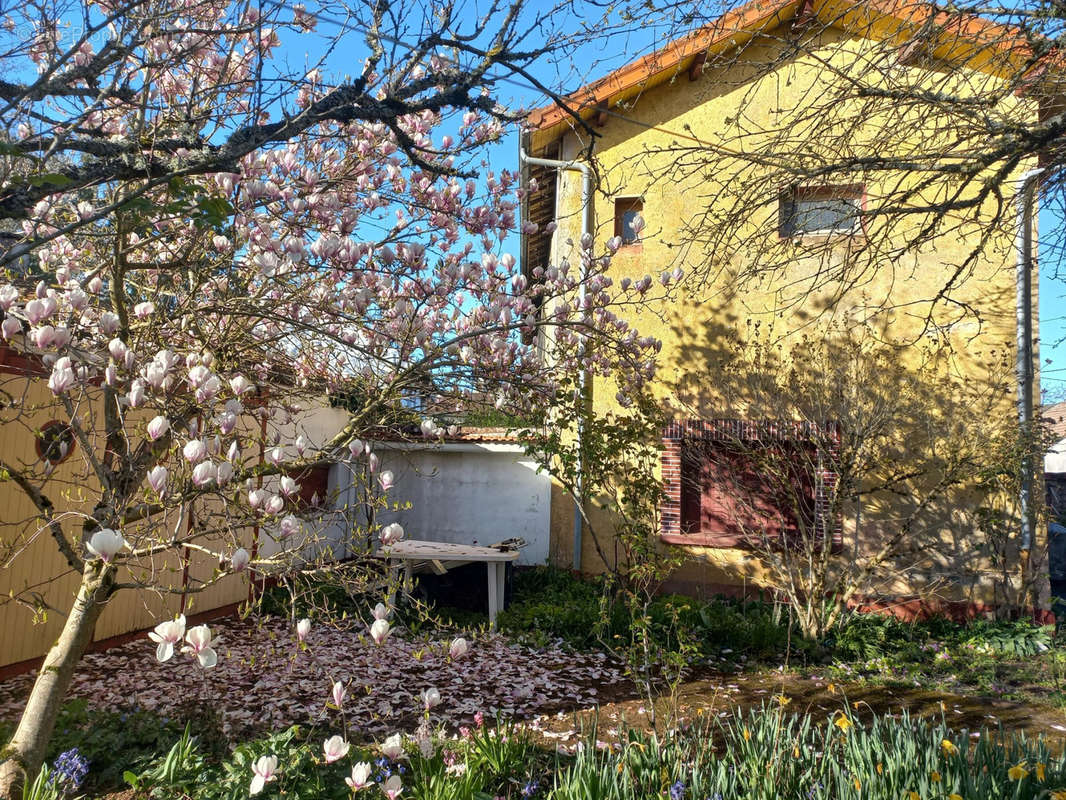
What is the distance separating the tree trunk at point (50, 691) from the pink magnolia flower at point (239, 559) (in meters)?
0.76

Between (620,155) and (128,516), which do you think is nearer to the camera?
(128,516)

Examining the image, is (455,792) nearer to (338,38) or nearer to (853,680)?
(338,38)

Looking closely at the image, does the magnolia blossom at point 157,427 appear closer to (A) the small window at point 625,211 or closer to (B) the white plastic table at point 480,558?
(B) the white plastic table at point 480,558

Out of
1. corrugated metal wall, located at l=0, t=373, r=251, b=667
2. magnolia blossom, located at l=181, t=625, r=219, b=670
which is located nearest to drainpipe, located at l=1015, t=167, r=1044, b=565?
magnolia blossom, located at l=181, t=625, r=219, b=670

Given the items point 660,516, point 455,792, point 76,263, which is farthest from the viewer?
point 660,516

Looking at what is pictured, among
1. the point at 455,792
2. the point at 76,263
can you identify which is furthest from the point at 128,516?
the point at 455,792

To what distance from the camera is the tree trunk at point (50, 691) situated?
2914 millimetres

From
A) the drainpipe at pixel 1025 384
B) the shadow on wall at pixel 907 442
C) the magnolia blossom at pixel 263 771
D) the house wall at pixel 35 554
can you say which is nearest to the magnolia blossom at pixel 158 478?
the magnolia blossom at pixel 263 771

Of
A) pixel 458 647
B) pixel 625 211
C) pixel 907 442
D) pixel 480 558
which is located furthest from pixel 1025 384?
pixel 458 647

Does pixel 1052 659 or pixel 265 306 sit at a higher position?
pixel 265 306

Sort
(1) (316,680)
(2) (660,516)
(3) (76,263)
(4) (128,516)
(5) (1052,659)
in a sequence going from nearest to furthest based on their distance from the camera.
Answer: (4) (128,516), (3) (76,263), (1) (316,680), (5) (1052,659), (2) (660,516)

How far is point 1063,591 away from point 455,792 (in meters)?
10.1

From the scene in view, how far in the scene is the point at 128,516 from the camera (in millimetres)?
3160

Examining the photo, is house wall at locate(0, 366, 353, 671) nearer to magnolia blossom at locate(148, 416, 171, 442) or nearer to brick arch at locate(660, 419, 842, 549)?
magnolia blossom at locate(148, 416, 171, 442)
